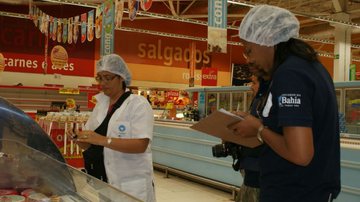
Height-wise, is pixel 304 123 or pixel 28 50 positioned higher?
pixel 28 50

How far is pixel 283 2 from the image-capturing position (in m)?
13.7

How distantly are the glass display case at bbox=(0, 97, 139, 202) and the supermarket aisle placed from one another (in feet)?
12.5

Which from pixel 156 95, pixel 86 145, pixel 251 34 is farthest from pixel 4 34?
pixel 251 34

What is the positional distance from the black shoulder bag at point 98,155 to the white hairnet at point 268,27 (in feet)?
4.14

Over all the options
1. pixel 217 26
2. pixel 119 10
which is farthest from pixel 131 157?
pixel 119 10

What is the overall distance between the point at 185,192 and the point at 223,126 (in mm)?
4657

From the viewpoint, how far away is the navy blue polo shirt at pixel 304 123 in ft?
4.72

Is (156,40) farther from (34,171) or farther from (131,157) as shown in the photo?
(34,171)

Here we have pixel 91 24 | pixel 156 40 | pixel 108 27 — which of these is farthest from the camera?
pixel 156 40

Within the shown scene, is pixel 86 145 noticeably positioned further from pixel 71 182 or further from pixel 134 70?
pixel 134 70

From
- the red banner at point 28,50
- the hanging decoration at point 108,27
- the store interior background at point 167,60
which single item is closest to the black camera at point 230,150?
the store interior background at point 167,60

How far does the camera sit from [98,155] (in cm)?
268

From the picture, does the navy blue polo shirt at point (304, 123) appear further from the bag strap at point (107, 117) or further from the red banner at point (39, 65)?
the red banner at point (39, 65)

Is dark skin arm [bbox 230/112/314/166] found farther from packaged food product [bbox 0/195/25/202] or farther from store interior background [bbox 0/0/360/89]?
store interior background [bbox 0/0/360/89]
